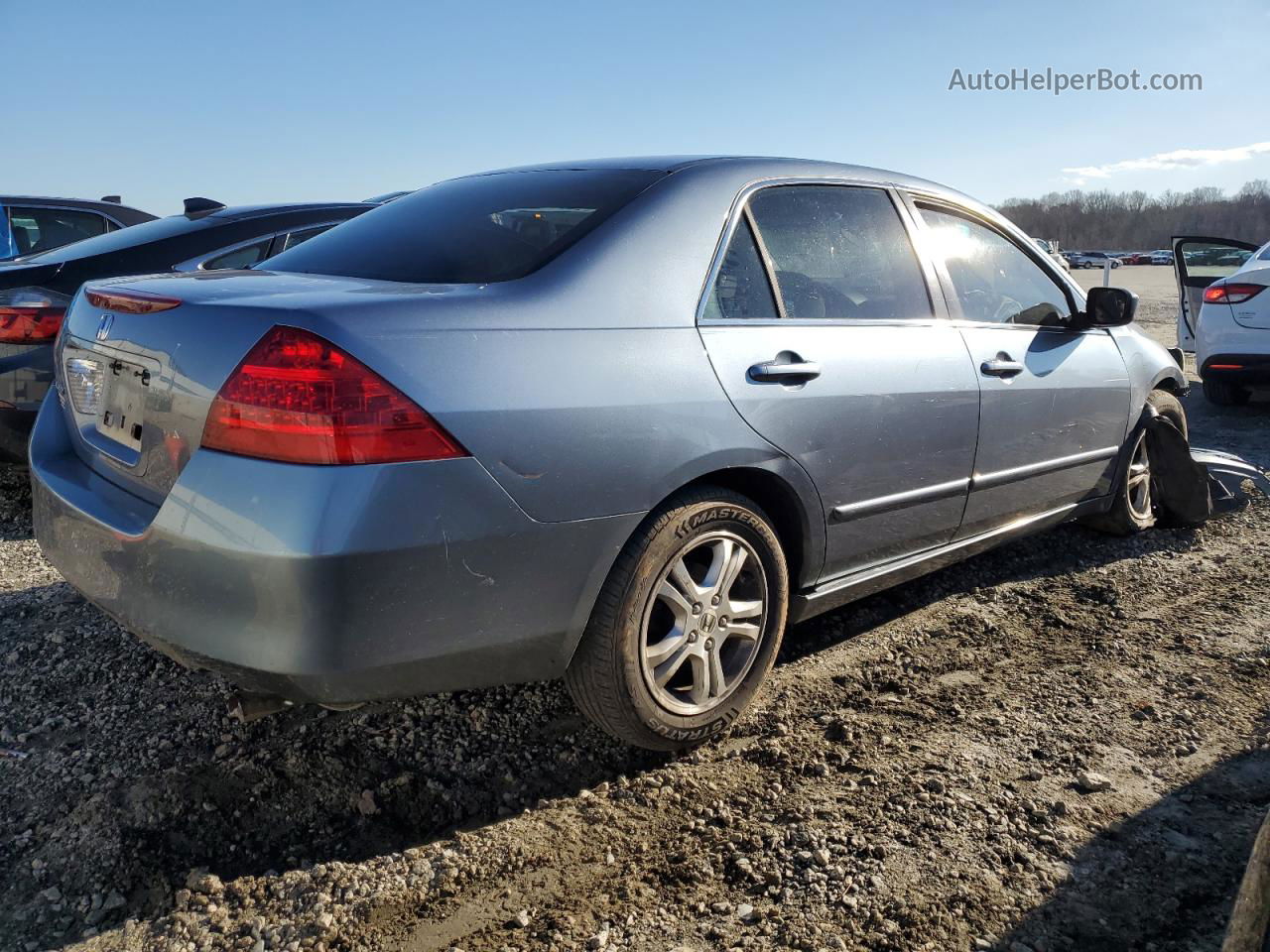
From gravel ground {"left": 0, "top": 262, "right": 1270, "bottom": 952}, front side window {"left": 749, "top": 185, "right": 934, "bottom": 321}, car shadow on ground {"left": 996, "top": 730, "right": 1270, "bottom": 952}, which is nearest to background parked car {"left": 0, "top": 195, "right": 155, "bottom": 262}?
gravel ground {"left": 0, "top": 262, "right": 1270, "bottom": 952}

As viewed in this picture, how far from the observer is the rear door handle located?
329 centimetres

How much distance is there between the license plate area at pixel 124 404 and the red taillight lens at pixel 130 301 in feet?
0.41

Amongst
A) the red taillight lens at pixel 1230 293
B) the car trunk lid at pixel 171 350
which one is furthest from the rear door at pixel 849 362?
the red taillight lens at pixel 1230 293

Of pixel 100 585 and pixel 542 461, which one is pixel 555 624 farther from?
pixel 100 585

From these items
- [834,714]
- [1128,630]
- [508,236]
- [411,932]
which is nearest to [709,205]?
[508,236]

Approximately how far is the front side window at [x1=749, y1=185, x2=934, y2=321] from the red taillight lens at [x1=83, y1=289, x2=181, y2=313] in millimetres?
1545

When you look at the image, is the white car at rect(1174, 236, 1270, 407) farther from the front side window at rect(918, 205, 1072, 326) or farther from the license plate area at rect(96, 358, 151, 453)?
the license plate area at rect(96, 358, 151, 453)

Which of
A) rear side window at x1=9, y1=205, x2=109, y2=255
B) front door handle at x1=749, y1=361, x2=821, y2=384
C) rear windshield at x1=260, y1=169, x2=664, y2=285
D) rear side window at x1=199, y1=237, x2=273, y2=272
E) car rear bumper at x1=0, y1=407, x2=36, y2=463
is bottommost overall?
car rear bumper at x1=0, y1=407, x2=36, y2=463

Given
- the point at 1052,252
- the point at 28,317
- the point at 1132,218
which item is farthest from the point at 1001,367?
the point at 1132,218

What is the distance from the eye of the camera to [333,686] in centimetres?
195

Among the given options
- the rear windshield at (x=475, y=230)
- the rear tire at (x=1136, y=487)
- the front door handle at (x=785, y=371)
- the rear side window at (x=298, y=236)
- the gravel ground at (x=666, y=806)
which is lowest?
the gravel ground at (x=666, y=806)

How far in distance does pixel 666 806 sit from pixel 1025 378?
81.4 inches

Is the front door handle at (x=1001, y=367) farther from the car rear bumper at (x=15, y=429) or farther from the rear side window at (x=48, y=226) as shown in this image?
the rear side window at (x=48, y=226)

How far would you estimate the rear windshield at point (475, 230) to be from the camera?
7.93ft
